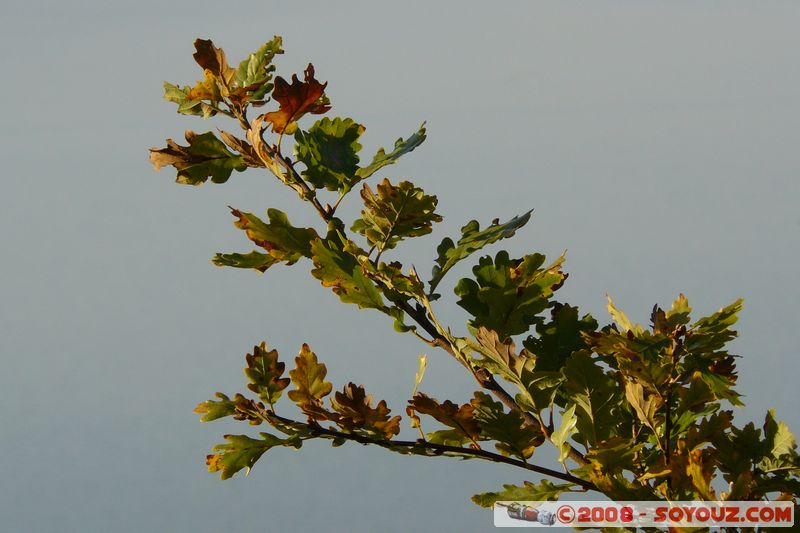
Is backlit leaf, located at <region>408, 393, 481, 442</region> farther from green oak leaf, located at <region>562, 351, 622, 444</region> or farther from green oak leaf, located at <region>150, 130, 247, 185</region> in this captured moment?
green oak leaf, located at <region>150, 130, 247, 185</region>

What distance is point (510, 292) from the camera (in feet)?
6.72

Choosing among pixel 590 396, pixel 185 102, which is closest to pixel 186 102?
pixel 185 102

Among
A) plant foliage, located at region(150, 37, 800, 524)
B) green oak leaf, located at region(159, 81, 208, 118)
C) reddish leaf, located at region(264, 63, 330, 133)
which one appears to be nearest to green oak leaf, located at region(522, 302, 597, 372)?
plant foliage, located at region(150, 37, 800, 524)

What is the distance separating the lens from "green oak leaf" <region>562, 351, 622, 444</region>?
6.38 ft

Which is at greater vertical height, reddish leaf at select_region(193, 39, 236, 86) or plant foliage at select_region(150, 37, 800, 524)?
reddish leaf at select_region(193, 39, 236, 86)

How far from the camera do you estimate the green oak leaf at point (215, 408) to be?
2018 millimetres

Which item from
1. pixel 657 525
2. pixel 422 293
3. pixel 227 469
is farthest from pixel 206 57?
pixel 657 525

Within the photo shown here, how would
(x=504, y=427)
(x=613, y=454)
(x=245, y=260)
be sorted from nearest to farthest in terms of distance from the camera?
(x=613, y=454)
(x=504, y=427)
(x=245, y=260)

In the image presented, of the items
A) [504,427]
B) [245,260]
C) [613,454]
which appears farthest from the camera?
[245,260]

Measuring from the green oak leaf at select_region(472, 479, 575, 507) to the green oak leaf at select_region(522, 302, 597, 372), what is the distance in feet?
0.87

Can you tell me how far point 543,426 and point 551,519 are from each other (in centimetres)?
16

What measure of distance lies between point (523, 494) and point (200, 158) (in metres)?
0.85

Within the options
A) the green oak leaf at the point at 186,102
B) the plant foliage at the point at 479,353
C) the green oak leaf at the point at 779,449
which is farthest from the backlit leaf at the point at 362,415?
Result: the green oak leaf at the point at 779,449

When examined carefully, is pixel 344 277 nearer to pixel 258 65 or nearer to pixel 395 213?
pixel 395 213
